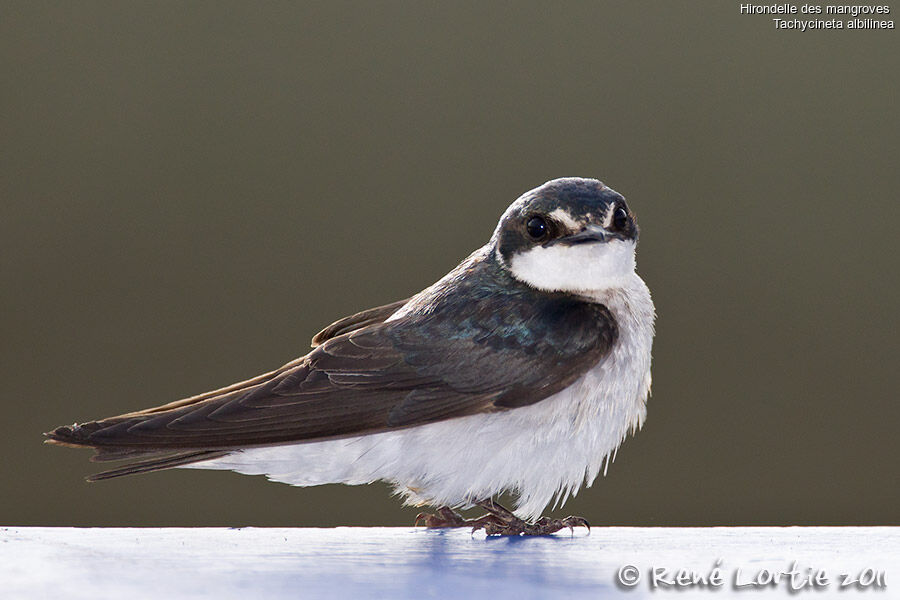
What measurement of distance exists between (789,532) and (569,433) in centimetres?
29

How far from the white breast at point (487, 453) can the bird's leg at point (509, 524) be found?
2cm

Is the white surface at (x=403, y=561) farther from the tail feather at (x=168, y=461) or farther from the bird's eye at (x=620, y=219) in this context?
the bird's eye at (x=620, y=219)

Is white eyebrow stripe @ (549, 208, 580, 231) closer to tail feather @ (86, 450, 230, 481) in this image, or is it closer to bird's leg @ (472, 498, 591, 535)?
bird's leg @ (472, 498, 591, 535)

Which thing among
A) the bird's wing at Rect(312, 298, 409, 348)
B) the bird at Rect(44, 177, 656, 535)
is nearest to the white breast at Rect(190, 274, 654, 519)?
the bird at Rect(44, 177, 656, 535)

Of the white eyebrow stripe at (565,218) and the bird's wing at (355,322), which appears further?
the bird's wing at (355,322)

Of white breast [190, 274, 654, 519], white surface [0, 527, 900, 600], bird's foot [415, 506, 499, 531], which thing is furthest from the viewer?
bird's foot [415, 506, 499, 531]

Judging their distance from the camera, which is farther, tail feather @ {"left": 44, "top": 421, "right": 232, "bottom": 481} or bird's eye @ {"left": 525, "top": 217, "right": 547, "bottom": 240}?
bird's eye @ {"left": 525, "top": 217, "right": 547, "bottom": 240}

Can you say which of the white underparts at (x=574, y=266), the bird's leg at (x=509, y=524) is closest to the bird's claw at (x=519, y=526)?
the bird's leg at (x=509, y=524)

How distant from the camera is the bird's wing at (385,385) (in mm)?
1270

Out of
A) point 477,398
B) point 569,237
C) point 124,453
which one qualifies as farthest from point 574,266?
point 124,453

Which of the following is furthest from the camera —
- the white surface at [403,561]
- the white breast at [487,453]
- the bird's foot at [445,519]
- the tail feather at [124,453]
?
the bird's foot at [445,519]

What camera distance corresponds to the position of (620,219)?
139 cm

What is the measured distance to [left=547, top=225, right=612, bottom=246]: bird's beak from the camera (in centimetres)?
135


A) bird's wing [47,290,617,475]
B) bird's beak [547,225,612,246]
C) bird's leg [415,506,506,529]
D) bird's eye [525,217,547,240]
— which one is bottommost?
bird's leg [415,506,506,529]
